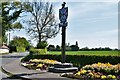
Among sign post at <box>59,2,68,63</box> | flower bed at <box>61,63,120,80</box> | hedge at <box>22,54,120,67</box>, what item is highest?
sign post at <box>59,2,68,63</box>

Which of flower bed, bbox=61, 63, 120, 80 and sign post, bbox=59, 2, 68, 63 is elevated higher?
sign post, bbox=59, 2, 68, 63

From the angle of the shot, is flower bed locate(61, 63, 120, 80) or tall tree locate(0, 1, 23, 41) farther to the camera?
tall tree locate(0, 1, 23, 41)

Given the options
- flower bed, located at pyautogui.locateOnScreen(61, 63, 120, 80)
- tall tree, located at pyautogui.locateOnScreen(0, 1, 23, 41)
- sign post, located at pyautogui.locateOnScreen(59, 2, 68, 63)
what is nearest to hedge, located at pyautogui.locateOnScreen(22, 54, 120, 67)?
sign post, located at pyautogui.locateOnScreen(59, 2, 68, 63)

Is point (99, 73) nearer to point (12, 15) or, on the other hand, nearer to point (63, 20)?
point (63, 20)

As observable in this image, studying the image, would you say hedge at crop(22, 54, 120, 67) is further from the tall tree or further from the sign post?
the tall tree

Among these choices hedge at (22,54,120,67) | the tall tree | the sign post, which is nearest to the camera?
hedge at (22,54,120,67)

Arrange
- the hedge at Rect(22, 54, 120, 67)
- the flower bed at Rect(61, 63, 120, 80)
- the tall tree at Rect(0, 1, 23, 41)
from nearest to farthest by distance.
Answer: the flower bed at Rect(61, 63, 120, 80), the hedge at Rect(22, 54, 120, 67), the tall tree at Rect(0, 1, 23, 41)

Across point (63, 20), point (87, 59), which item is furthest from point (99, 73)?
point (87, 59)

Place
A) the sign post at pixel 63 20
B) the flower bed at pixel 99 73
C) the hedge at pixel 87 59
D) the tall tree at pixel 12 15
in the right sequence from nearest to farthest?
the flower bed at pixel 99 73
the hedge at pixel 87 59
the sign post at pixel 63 20
the tall tree at pixel 12 15

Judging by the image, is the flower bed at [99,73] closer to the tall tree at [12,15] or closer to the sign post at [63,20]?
the sign post at [63,20]

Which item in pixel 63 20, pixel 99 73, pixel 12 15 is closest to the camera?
pixel 99 73

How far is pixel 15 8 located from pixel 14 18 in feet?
6.78

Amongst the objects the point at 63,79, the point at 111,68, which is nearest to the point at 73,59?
the point at 111,68

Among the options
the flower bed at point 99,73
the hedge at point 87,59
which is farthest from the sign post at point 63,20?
the flower bed at point 99,73
